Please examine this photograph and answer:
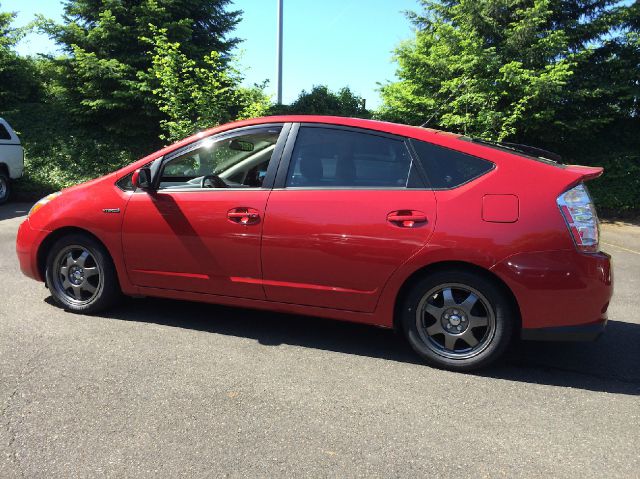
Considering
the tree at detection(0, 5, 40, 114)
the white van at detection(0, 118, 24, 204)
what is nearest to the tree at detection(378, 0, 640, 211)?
the white van at detection(0, 118, 24, 204)

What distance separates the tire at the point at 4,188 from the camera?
37.0ft

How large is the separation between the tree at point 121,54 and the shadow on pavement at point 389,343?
878 centimetres

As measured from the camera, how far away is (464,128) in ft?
36.9

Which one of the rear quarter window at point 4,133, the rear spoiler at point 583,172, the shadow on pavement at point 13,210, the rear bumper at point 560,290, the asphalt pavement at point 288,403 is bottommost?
the asphalt pavement at point 288,403

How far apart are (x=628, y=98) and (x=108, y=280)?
1115cm

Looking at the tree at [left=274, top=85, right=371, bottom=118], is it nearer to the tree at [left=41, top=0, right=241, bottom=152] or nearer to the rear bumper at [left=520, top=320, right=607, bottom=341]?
the tree at [left=41, top=0, right=241, bottom=152]

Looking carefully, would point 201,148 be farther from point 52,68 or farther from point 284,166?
point 52,68

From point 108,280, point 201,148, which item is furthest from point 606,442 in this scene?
point 108,280

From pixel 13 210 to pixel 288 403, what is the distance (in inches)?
400

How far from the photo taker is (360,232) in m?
3.35

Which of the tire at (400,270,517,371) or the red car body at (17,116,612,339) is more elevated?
the red car body at (17,116,612,339)

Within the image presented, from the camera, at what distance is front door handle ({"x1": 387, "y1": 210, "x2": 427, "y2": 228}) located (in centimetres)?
326

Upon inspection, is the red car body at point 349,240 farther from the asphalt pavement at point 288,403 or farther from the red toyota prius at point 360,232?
the asphalt pavement at point 288,403

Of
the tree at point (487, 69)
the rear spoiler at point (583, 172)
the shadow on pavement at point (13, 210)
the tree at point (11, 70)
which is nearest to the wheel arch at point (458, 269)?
the rear spoiler at point (583, 172)
